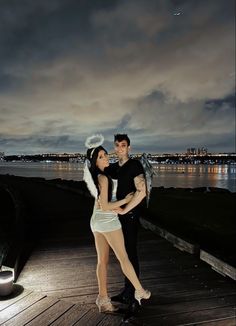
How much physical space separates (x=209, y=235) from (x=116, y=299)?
6.97 m

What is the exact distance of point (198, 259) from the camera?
20.4 ft

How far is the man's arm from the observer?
3.60 m

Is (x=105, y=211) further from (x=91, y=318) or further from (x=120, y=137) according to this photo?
(x=91, y=318)

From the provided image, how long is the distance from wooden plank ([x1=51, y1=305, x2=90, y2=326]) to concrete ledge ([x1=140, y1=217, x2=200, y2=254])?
302 centimetres

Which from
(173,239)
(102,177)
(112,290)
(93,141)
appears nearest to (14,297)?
(112,290)

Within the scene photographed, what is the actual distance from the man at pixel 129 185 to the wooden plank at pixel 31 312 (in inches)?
42.4

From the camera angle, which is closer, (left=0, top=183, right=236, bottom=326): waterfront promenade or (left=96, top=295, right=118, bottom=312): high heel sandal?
(left=0, top=183, right=236, bottom=326): waterfront promenade

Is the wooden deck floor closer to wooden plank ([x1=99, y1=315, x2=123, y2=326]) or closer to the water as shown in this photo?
wooden plank ([x1=99, y1=315, x2=123, y2=326])

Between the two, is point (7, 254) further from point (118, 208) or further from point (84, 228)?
point (84, 228)

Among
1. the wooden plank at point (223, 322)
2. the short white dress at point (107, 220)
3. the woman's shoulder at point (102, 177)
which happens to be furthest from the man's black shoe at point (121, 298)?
the woman's shoulder at point (102, 177)

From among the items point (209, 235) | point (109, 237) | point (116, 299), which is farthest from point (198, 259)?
point (209, 235)

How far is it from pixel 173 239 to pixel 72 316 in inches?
153

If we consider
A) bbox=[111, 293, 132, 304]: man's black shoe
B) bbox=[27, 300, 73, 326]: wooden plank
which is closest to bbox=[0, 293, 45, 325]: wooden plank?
bbox=[27, 300, 73, 326]: wooden plank

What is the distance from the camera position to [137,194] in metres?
3.60
